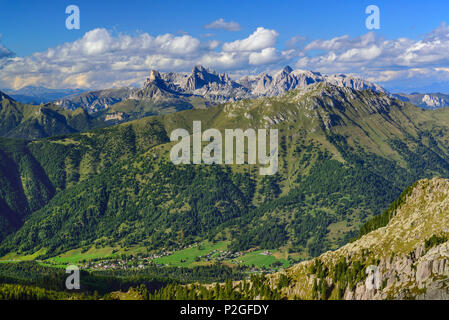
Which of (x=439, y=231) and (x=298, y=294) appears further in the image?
(x=298, y=294)

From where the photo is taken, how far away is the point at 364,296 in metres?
142

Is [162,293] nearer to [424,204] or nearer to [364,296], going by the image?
[364,296]

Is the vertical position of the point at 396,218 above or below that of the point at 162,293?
above
